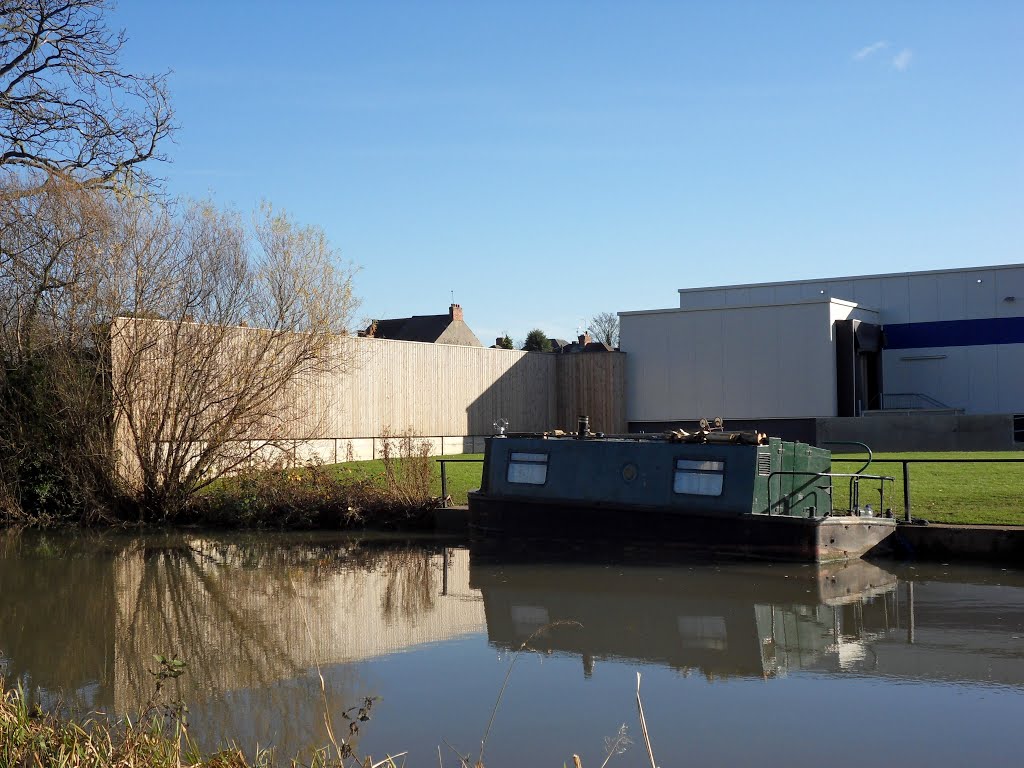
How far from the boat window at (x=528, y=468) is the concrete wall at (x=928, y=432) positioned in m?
13.7

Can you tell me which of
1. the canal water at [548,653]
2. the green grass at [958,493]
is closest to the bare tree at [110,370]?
the canal water at [548,653]

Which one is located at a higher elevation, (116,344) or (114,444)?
(116,344)

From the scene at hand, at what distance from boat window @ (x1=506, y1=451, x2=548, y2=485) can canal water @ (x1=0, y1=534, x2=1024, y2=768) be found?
1962mm

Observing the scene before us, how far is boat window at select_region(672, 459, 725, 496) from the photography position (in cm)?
1488

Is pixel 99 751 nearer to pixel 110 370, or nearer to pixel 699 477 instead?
pixel 699 477

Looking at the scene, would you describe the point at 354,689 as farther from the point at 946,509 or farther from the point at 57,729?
the point at 946,509

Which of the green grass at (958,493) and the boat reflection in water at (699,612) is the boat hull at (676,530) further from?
the green grass at (958,493)

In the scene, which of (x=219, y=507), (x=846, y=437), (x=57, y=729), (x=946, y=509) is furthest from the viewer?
Answer: (x=846, y=437)

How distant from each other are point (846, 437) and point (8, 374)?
20.7 metres

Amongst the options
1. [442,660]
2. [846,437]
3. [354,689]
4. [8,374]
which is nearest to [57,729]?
[354,689]

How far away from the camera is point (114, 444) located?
20.8m

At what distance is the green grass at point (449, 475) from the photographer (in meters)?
19.7

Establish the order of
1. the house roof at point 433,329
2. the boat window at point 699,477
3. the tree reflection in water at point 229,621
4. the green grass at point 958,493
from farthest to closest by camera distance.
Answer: the house roof at point 433,329
the green grass at point 958,493
the boat window at point 699,477
the tree reflection in water at point 229,621

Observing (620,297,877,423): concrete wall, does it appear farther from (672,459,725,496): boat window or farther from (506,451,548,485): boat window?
(672,459,725,496): boat window
